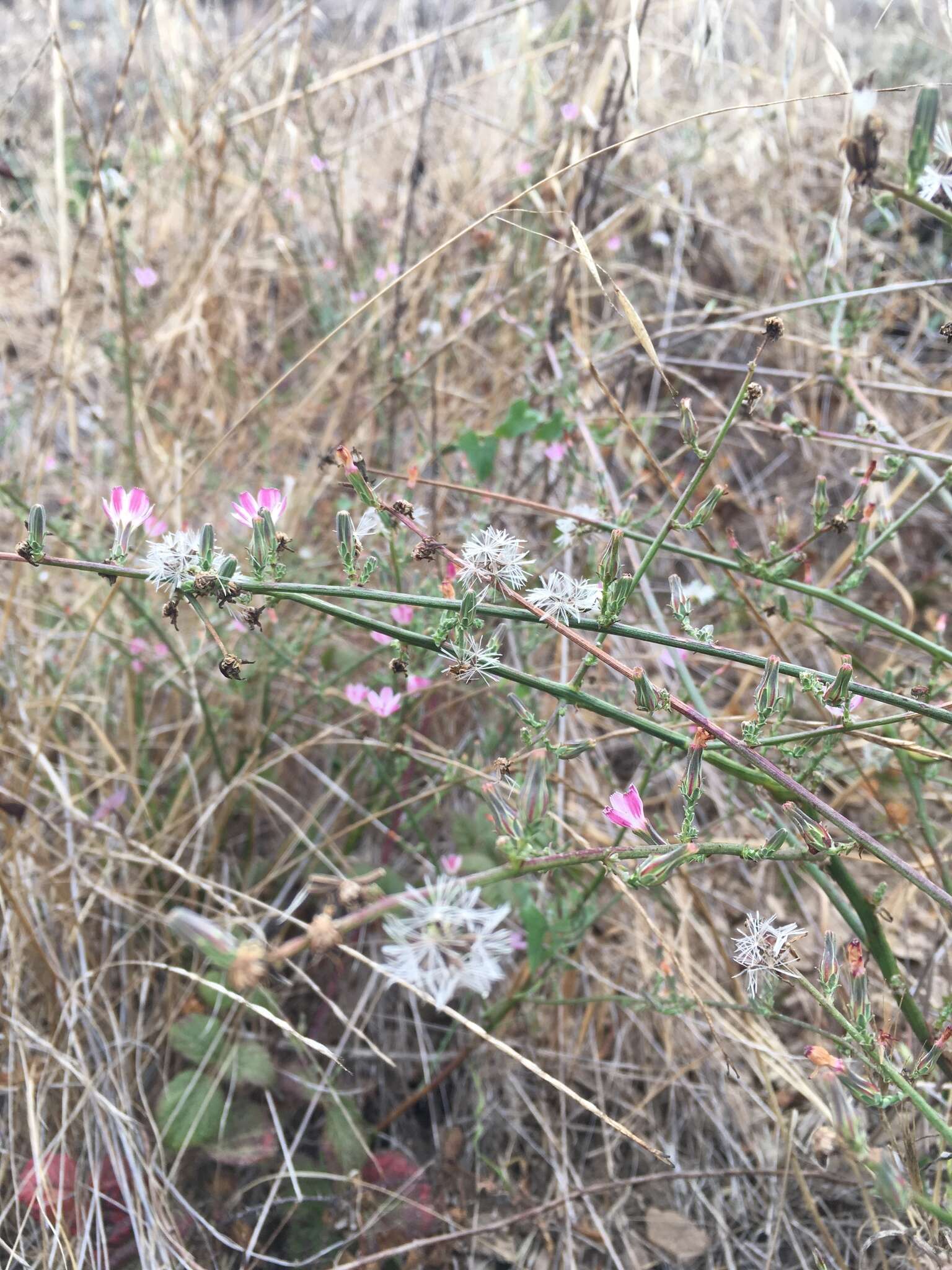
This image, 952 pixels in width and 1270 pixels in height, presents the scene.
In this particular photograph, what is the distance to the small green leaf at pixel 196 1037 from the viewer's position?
1.24m

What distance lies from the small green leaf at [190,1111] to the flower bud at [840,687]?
2.97ft

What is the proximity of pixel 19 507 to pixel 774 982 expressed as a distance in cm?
123

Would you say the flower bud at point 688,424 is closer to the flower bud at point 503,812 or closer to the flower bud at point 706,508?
the flower bud at point 706,508

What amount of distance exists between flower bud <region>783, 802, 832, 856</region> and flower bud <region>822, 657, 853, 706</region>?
3.5 inches

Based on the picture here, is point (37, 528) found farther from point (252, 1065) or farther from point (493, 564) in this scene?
point (252, 1065)

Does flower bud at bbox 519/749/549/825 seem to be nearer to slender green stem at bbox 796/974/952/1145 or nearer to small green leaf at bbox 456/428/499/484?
slender green stem at bbox 796/974/952/1145

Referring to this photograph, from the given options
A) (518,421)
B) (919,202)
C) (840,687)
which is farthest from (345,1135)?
(919,202)

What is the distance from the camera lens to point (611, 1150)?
1.33 m

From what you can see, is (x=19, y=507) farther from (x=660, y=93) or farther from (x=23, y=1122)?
(x=660, y=93)

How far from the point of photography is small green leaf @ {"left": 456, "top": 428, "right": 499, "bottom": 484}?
1.47 m

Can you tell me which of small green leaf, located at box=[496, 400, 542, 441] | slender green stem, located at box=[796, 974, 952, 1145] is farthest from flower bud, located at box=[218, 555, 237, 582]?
small green leaf, located at box=[496, 400, 542, 441]

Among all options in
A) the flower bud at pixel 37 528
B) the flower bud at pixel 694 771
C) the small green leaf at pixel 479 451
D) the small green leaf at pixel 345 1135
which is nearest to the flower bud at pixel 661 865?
the flower bud at pixel 694 771

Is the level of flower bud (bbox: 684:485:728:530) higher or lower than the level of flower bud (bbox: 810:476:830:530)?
higher

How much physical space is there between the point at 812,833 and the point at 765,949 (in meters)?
0.11
